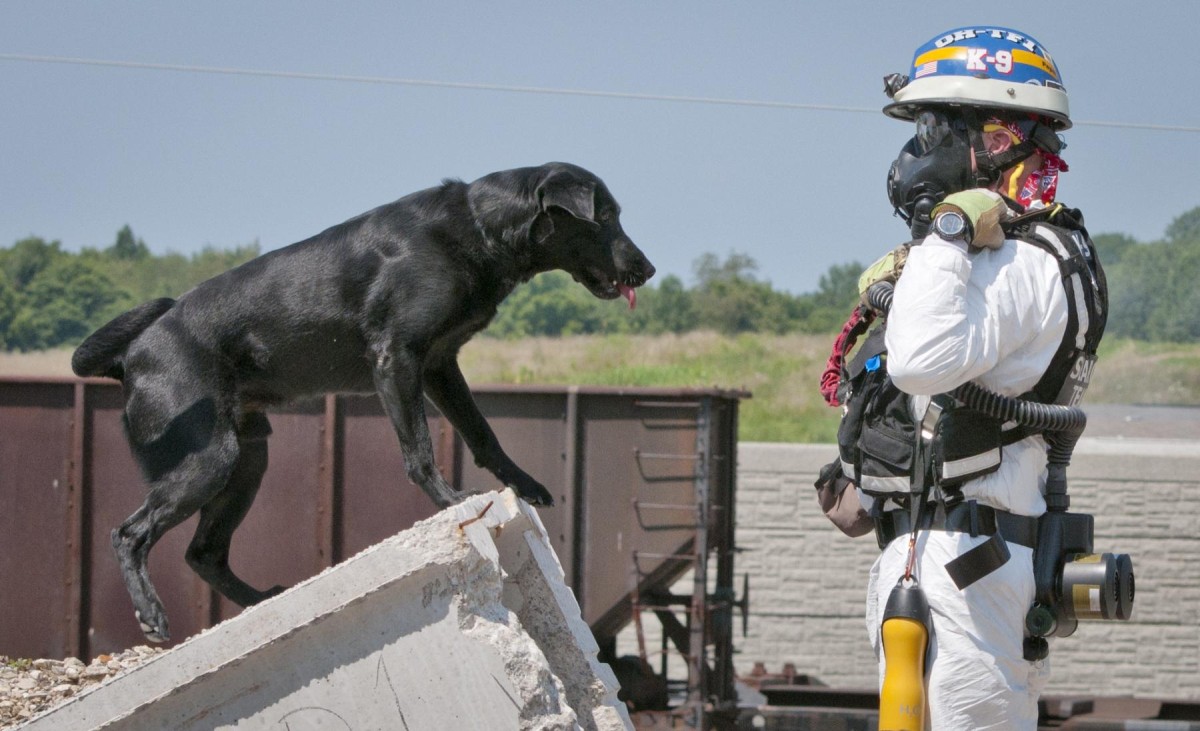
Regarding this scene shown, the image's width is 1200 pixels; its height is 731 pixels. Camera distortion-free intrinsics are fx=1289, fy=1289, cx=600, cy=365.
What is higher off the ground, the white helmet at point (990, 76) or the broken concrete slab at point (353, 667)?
the white helmet at point (990, 76)

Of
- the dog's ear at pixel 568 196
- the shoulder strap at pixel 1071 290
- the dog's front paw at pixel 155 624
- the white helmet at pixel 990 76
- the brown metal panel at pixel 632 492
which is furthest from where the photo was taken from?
the brown metal panel at pixel 632 492

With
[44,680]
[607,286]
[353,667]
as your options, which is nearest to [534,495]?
[607,286]

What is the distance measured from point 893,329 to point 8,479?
5890 millimetres

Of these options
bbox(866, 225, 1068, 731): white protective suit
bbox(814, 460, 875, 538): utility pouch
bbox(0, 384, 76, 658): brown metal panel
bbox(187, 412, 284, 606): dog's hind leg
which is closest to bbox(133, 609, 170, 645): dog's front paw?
bbox(187, 412, 284, 606): dog's hind leg

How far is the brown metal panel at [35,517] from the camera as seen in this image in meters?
6.94

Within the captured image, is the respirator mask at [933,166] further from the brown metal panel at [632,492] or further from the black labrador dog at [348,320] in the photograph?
the brown metal panel at [632,492]

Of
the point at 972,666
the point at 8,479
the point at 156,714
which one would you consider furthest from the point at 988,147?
the point at 8,479

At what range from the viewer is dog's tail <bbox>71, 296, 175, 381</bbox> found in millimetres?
3521

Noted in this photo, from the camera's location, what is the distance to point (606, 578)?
6.80 meters

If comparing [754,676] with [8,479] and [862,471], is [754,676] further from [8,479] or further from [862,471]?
[862,471]

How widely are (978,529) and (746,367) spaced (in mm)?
13430

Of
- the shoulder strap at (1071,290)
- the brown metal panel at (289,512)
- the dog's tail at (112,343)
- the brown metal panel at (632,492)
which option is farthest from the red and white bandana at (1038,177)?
the brown metal panel at (289,512)

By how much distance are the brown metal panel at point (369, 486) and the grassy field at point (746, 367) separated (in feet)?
21.8

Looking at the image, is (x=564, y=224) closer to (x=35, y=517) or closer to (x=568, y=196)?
(x=568, y=196)
